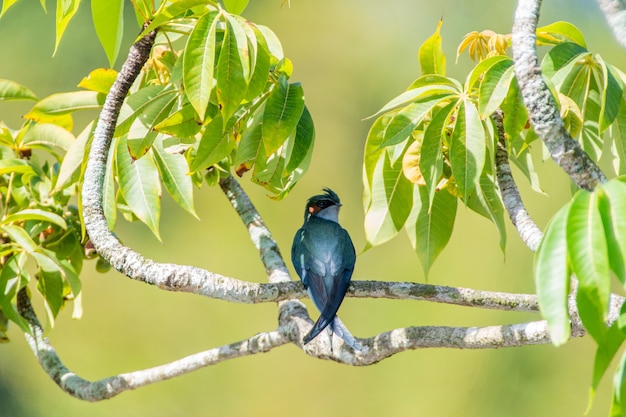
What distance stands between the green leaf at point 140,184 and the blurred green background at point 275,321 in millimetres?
5611

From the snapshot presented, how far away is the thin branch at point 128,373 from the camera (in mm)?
2684

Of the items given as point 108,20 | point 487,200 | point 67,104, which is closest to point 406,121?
point 487,200

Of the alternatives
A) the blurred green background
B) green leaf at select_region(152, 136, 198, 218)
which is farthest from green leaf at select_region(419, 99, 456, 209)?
the blurred green background

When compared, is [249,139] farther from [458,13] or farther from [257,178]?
[458,13]

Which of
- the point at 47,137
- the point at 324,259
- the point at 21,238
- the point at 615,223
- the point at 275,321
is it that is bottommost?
the point at 275,321

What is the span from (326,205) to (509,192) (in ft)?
6.21

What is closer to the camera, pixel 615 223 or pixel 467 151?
pixel 615 223

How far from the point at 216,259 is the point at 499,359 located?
11.6ft

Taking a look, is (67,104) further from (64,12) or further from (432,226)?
(432,226)

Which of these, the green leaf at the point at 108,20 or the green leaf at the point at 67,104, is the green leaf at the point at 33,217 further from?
the green leaf at the point at 108,20

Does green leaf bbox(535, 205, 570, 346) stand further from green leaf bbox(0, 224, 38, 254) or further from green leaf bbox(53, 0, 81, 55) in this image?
green leaf bbox(0, 224, 38, 254)

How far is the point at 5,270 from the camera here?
110 inches

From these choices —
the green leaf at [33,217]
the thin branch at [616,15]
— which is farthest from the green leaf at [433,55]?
the green leaf at [33,217]

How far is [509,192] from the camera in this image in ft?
7.97
